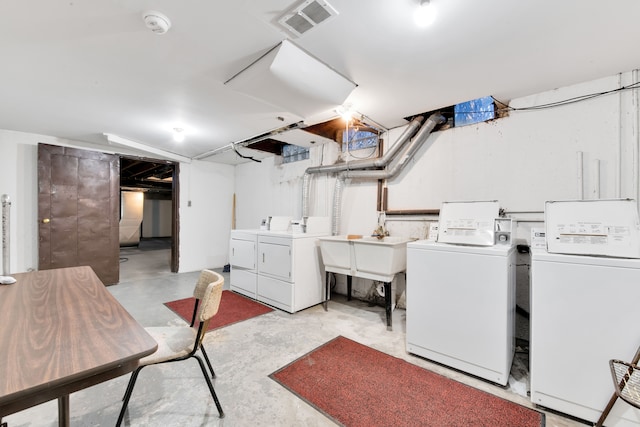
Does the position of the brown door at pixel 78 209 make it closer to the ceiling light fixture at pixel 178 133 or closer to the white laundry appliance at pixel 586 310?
the ceiling light fixture at pixel 178 133

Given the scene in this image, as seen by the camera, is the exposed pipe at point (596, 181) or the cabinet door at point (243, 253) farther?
the cabinet door at point (243, 253)

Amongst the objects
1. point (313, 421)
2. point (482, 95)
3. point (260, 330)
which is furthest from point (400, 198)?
point (313, 421)

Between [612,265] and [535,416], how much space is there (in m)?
1.06

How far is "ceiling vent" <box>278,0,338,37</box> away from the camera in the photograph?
61.3 inches

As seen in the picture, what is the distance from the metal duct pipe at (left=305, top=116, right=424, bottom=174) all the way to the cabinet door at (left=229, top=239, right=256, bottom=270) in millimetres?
1584

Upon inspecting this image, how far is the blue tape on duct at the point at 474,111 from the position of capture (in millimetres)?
2875

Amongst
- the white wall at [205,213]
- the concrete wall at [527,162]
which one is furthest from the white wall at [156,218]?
the concrete wall at [527,162]

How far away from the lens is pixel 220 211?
621 centimetres

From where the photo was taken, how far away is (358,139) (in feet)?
13.1

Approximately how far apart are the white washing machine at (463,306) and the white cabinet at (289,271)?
147 centimetres

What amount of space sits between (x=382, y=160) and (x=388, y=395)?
2.59 m

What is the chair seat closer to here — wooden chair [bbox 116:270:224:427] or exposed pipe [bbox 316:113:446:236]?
wooden chair [bbox 116:270:224:427]

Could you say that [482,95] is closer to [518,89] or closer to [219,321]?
[518,89]

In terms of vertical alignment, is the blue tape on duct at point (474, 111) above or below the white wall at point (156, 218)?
above
